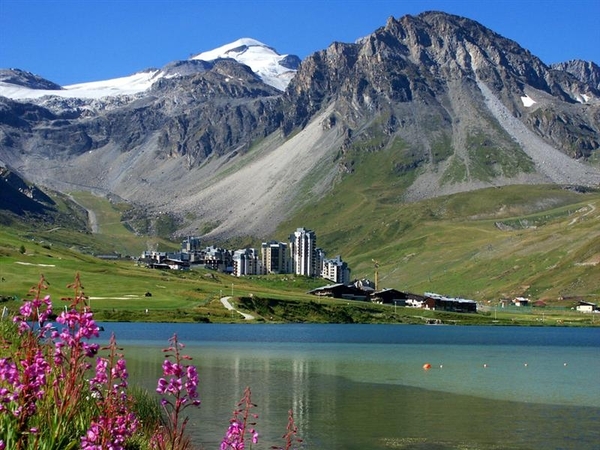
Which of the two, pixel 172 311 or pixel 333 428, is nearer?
pixel 333 428

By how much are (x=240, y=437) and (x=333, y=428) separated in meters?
33.6

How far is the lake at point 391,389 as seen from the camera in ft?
151

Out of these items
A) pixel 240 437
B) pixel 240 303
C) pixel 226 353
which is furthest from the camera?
pixel 240 303

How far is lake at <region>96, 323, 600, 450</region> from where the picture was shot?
46031 millimetres

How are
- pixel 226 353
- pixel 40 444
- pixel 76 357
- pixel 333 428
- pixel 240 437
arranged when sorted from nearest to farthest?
pixel 76 357
pixel 40 444
pixel 240 437
pixel 333 428
pixel 226 353

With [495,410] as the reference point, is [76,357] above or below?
above

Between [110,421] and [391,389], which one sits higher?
[110,421]

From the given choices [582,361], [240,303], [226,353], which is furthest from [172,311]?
[582,361]

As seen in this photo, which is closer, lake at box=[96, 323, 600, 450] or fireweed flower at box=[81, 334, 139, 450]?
fireweed flower at box=[81, 334, 139, 450]

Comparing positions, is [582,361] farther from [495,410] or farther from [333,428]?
[333,428]

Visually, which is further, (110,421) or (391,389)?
(391,389)

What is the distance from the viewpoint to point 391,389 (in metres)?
67.6

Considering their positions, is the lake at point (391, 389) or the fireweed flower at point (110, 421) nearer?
the fireweed flower at point (110, 421)

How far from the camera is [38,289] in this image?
1303 cm
